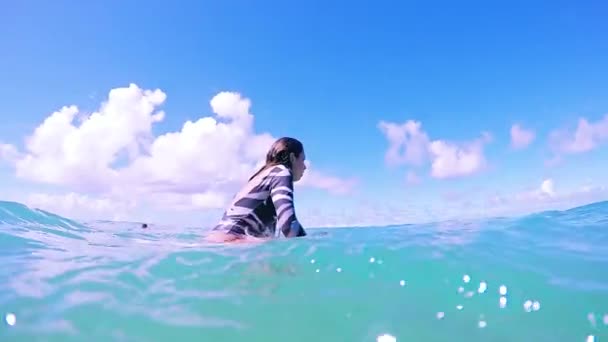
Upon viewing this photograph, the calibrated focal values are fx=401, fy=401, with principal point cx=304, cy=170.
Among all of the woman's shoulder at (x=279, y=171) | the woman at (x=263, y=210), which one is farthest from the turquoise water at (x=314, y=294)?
the woman's shoulder at (x=279, y=171)

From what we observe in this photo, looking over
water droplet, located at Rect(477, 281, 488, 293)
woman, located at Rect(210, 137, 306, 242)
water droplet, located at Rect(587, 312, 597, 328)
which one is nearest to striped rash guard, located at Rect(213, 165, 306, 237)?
woman, located at Rect(210, 137, 306, 242)

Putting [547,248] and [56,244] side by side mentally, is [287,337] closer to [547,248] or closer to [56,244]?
[547,248]

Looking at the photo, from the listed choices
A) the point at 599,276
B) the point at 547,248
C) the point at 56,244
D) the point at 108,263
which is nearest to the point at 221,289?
the point at 108,263

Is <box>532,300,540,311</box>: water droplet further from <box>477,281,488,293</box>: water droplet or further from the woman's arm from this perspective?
the woman's arm

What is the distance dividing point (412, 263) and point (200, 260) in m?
2.95

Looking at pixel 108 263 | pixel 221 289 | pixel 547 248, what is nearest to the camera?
pixel 221 289

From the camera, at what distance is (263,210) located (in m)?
6.28

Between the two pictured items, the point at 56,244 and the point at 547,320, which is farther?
the point at 56,244

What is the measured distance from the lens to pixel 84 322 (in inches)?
150

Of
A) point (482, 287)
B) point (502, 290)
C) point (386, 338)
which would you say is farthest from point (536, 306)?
point (386, 338)

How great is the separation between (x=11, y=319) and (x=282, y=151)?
13.8 feet

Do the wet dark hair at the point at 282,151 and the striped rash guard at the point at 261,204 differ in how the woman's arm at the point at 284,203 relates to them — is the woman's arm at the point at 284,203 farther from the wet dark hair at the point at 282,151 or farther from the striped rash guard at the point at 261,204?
the wet dark hair at the point at 282,151

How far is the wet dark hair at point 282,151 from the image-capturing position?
677 cm

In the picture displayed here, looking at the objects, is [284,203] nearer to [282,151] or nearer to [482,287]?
[282,151]
